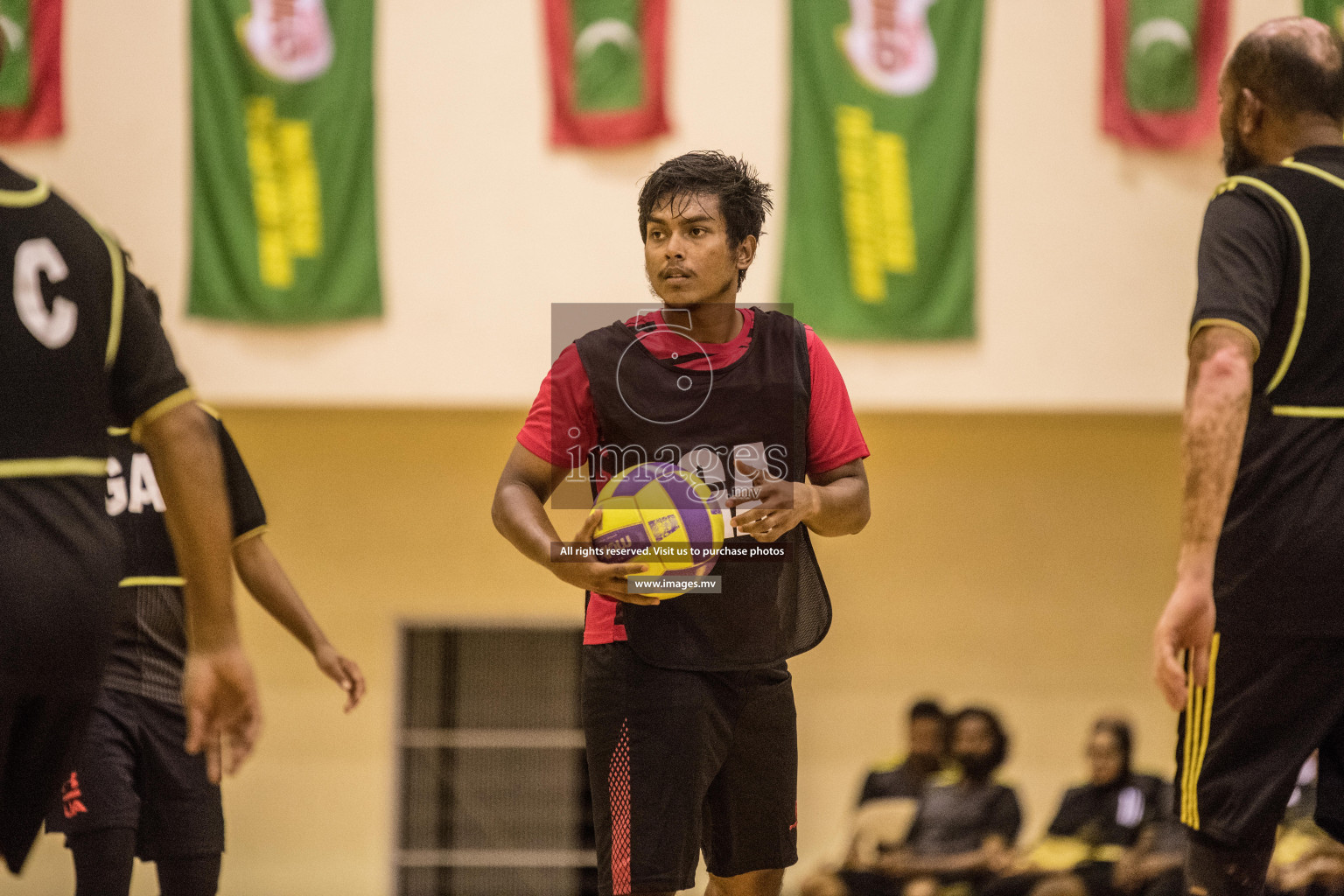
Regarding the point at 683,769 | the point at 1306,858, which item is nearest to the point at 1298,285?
the point at 683,769

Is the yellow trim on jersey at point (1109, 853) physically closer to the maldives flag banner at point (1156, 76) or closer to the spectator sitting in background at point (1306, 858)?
the spectator sitting in background at point (1306, 858)

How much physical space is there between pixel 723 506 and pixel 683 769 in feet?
1.84

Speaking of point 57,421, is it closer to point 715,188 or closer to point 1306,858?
point 715,188

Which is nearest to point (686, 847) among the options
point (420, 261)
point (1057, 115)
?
point (420, 261)

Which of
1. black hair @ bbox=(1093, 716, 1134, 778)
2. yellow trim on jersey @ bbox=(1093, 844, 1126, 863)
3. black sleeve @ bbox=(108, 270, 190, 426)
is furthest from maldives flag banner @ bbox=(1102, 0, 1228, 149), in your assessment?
black sleeve @ bbox=(108, 270, 190, 426)

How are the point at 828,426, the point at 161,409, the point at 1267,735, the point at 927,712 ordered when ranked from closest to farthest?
the point at 161,409
the point at 1267,735
the point at 828,426
the point at 927,712

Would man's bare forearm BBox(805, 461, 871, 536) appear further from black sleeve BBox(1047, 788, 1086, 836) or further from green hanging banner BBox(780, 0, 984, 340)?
green hanging banner BBox(780, 0, 984, 340)

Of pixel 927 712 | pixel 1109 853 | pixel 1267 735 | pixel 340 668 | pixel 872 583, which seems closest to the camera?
pixel 1267 735

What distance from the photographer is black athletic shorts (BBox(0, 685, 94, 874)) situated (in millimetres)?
2223

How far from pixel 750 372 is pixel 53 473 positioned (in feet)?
4.78

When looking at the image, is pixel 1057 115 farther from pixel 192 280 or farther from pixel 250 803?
pixel 250 803

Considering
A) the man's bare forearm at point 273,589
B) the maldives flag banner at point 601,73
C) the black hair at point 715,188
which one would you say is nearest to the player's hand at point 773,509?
the black hair at point 715,188

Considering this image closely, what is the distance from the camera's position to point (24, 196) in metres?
2.18

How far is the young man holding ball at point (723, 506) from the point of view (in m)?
2.81
